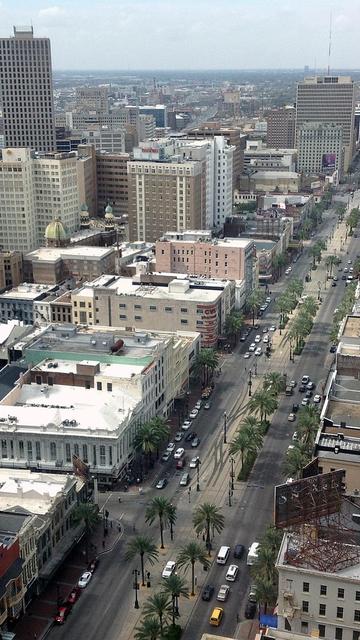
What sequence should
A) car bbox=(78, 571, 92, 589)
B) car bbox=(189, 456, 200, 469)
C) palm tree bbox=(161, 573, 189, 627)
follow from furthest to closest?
car bbox=(189, 456, 200, 469) < car bbox=(78, 571, 92, 589) < palm tree bbox=(161, 573, 189, 627)

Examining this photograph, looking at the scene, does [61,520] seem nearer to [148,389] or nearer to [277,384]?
[148,389]

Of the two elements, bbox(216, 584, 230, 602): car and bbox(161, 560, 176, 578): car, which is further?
bbox(161, 560, 176, 578): car

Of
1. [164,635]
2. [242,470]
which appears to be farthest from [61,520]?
[242,470]

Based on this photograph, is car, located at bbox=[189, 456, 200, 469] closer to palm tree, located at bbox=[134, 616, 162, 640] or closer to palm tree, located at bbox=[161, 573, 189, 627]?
palm tree, located at bbox=[161, 573, 189, 627]

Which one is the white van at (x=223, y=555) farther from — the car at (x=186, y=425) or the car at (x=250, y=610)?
the car at (x=186, y=425)

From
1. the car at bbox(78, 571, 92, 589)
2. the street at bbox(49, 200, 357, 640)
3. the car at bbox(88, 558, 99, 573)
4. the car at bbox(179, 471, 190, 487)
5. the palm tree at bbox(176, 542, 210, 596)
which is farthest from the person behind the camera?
the car at bbox(179, 471, 190, 487)

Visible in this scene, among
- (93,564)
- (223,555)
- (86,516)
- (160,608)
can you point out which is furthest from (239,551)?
(160,608)

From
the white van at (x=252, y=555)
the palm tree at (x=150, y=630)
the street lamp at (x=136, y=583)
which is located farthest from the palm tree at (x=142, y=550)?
the palm tree at (x=150, y=630)

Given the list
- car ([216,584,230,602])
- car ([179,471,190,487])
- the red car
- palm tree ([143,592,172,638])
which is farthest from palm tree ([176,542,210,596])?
car ([179,471,190,487])
